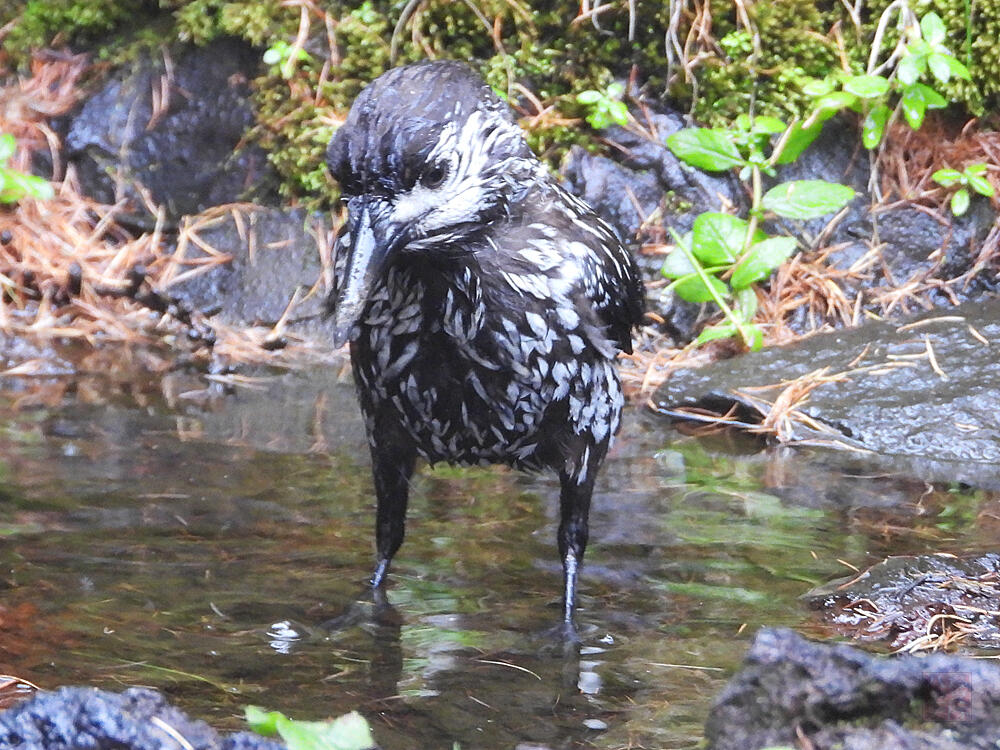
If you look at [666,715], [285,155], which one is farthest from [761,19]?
[666,715]

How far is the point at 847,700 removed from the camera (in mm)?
1824

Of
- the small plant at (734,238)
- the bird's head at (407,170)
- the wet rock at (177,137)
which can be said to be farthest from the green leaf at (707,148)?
the bird's head at (407,170)

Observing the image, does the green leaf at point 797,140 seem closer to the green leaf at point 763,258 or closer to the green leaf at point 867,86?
the green leaf at point 867,86

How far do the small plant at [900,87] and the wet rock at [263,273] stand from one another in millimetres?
2296

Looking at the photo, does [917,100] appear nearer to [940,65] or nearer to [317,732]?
[940,65]

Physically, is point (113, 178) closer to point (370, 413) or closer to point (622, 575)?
point (370, 413)

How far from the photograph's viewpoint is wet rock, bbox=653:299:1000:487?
4488 mm

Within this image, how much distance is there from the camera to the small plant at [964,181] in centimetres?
562

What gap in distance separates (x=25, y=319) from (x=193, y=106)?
4.33 feet

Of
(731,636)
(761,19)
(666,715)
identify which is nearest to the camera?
(666,715)

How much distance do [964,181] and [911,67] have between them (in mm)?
688

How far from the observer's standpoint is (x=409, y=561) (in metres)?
3.61

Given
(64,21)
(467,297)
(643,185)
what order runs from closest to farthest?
(467,297), (643,185), (64,21)

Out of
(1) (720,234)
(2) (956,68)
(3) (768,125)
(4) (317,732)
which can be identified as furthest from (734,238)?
(4) (317,732)
